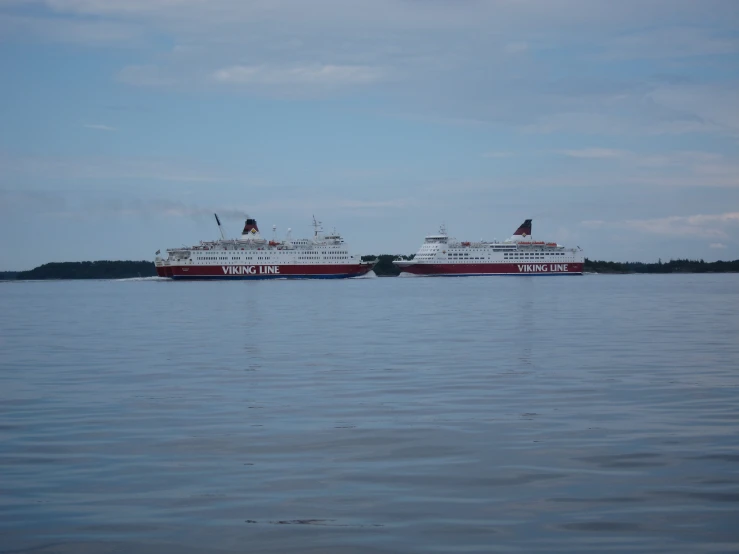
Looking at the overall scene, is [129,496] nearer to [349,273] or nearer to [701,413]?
[701,413]

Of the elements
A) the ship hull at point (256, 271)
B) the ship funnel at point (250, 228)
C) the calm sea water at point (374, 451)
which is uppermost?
the ship funnel at point (250, 228)

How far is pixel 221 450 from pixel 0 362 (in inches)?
488

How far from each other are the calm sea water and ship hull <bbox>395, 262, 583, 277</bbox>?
117m

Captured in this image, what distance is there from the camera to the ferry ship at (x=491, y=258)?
5443 inches

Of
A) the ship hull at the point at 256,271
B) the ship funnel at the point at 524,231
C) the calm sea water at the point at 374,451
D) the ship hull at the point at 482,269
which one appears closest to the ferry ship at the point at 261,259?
the ship hull at the point at 256,271

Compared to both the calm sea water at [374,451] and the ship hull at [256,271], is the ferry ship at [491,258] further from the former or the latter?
the calm sea water at [374,451]

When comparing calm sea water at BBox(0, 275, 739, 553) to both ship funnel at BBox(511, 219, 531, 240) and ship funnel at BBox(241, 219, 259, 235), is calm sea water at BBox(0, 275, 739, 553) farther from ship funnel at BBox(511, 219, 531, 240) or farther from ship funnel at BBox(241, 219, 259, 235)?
ship funnel at BBox(511, 219, 531, 240)

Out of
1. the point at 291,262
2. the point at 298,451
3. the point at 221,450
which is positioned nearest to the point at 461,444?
the point at 298,451

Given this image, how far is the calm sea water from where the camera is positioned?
280 inches

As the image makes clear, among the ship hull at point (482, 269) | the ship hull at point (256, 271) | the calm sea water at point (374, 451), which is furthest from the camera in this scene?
the ship hull at point (482, 269)

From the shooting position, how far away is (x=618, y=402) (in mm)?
13102

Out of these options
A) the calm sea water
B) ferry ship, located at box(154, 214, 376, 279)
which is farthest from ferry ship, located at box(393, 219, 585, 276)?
the calm sea water

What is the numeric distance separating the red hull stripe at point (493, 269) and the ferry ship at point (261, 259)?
46.0 ft

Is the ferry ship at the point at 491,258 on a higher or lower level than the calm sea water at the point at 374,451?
higher
